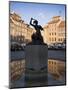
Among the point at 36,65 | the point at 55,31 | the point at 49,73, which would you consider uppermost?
the point at 55,31

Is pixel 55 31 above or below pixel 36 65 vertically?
above

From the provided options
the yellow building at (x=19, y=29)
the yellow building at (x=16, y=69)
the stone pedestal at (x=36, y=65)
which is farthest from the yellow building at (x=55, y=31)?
the yellow building at (x=16, y=69)

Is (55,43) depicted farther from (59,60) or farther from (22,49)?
(22,49)

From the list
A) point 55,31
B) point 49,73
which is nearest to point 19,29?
point 55,31

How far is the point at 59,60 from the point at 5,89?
80cm

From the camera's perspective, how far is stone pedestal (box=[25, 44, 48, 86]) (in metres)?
3.15

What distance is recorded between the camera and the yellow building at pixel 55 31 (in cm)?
319

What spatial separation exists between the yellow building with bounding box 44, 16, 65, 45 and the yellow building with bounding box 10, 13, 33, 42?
223mm

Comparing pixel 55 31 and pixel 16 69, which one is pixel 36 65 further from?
pixel 55 31

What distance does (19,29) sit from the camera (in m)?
3.11

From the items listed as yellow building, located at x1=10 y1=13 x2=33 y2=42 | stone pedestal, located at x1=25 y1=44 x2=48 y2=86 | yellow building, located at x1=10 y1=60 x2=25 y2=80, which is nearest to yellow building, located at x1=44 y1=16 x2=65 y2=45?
stone pedestal, located at x1=25 y1=44 x2=48 y2=86

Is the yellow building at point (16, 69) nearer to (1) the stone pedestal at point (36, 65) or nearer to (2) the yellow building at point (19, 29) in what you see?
(1) the stone pedestal at point (36, 65)

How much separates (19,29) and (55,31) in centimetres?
48

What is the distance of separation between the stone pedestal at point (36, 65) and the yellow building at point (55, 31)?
0.12 m
